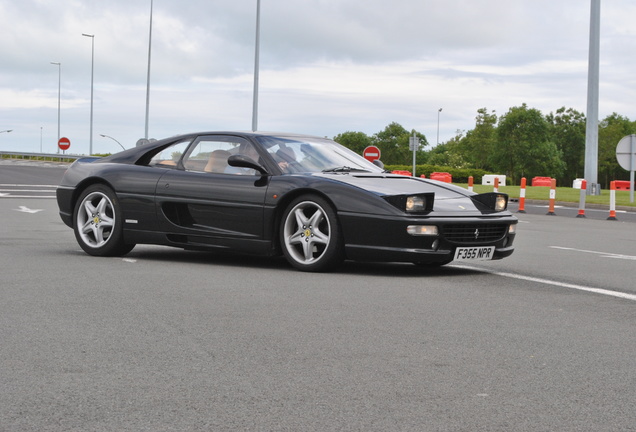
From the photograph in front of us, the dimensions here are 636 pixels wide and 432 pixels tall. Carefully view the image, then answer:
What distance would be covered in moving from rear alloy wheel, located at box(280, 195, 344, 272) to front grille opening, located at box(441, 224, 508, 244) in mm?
925

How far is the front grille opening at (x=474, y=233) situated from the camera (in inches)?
319

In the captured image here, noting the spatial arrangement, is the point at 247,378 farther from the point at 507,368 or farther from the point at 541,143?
the point at 541,143

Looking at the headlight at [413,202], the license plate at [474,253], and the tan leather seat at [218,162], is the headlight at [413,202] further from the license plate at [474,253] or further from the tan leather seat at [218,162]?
the tan leather seat at [218,162]

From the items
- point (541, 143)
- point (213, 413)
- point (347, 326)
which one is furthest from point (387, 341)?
point (541, 143)

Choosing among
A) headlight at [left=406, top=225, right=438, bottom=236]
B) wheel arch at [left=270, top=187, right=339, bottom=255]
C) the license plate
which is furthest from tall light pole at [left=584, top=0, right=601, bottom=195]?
headlight at [left=406, top=225, right=438, bottom=236]

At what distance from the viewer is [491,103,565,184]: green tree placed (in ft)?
351

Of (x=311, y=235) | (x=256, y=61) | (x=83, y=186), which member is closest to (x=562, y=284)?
(x=311, y=235)

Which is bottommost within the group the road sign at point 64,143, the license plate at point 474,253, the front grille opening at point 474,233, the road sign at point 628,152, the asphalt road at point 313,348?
the asphalt road at point 313,348

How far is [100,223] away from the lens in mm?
9688

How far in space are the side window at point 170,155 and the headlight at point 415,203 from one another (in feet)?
8.64

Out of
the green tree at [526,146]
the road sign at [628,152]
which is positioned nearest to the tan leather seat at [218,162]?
the road sign at [628,152]

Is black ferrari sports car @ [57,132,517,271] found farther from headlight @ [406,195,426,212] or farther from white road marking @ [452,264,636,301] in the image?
white road marking @ [452,264,636,301]

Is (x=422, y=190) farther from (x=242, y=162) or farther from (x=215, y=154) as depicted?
(x=215, y=154)

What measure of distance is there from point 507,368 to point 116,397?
1.84 metres
